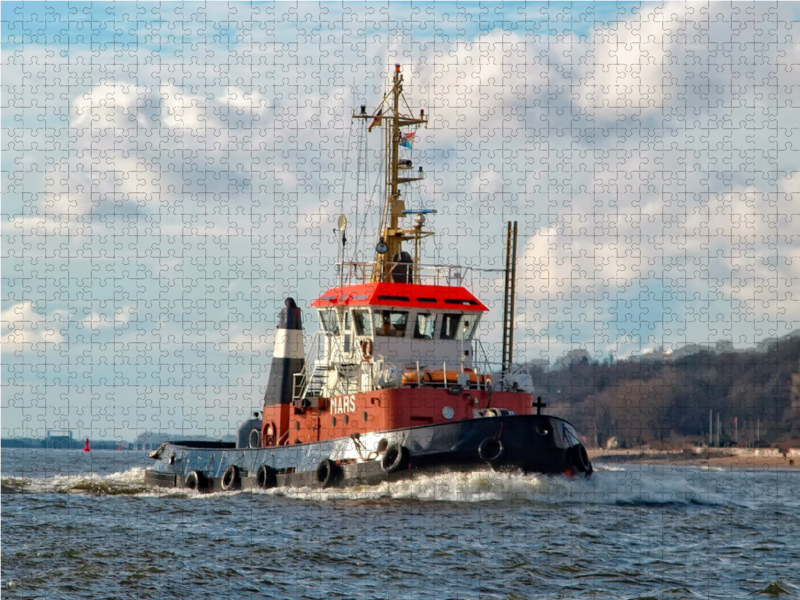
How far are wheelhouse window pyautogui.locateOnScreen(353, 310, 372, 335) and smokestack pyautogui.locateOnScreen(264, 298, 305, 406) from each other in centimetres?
336

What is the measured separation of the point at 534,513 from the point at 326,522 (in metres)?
4.05

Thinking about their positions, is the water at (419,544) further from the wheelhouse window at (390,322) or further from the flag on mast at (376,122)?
the flag on mast at (376,122)

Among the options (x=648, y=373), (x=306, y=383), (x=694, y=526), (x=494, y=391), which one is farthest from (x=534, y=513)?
(x=306, y=383)

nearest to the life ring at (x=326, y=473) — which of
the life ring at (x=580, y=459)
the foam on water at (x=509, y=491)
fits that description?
the foam on water at (x=509, y=491)

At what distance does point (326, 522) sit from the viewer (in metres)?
20.5

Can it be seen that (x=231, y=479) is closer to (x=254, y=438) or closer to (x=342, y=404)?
(x=254, y=438)

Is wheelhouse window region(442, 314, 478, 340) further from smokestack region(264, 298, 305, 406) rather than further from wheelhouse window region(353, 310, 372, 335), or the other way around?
smokestack region(264, 298, 305, 406)

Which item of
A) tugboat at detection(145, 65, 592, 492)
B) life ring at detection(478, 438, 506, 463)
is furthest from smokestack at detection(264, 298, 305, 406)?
life ring at detection(478, 438, 506, 463)

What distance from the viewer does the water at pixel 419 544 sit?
14.8m

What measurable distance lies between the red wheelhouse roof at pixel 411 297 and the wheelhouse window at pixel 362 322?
0.27 meters

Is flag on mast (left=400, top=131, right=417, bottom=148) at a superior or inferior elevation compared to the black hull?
superior

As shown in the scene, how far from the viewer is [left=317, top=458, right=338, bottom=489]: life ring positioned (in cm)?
2519

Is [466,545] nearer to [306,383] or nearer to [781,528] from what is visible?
[781,528]

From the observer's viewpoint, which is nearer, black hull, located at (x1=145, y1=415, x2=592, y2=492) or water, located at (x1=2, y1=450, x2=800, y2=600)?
water, located at (x1=2, y1=450, x2=800, y2=600)
